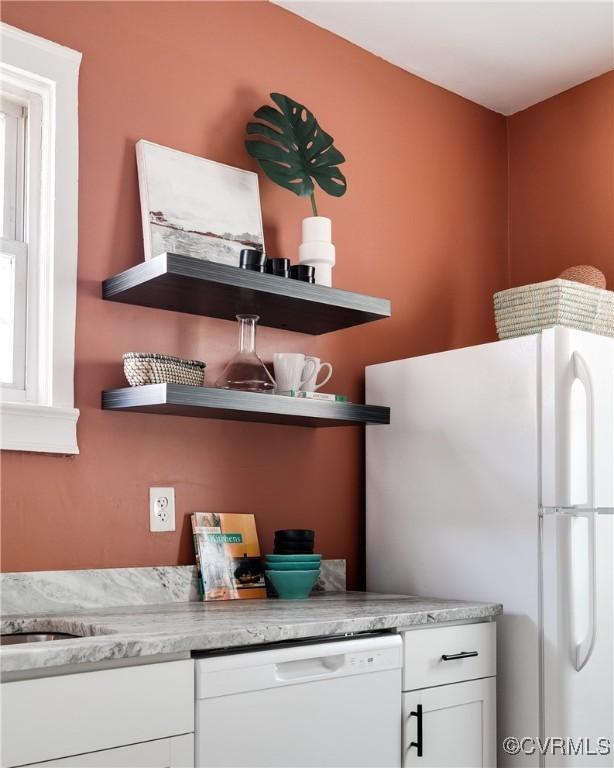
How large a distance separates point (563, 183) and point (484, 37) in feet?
2.22

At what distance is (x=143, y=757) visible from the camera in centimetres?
167

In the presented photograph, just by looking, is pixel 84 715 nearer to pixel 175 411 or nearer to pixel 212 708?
pixel 212 708

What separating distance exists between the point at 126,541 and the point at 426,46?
2064 millimetres

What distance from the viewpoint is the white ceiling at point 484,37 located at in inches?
117

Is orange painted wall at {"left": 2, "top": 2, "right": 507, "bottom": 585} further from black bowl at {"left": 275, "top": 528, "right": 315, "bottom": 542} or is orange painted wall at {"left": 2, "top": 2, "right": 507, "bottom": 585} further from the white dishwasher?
the white dishwasher

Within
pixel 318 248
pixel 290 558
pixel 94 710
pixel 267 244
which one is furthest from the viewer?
pixel 267 244

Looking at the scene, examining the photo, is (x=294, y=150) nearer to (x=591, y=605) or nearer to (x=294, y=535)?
(x=294, y=535)

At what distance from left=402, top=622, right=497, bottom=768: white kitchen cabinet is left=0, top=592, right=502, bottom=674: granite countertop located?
0.06 metres

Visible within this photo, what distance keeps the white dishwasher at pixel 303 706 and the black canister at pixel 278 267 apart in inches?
40.0

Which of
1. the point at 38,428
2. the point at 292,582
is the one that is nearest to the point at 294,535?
the point at 292,582

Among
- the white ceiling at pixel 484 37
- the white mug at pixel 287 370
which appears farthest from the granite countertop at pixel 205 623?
the white ceiling at pixel 484 37

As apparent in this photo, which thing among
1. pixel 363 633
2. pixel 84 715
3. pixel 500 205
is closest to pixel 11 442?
pixel 84 715

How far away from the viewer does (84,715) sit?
1.60m

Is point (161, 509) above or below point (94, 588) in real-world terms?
above
